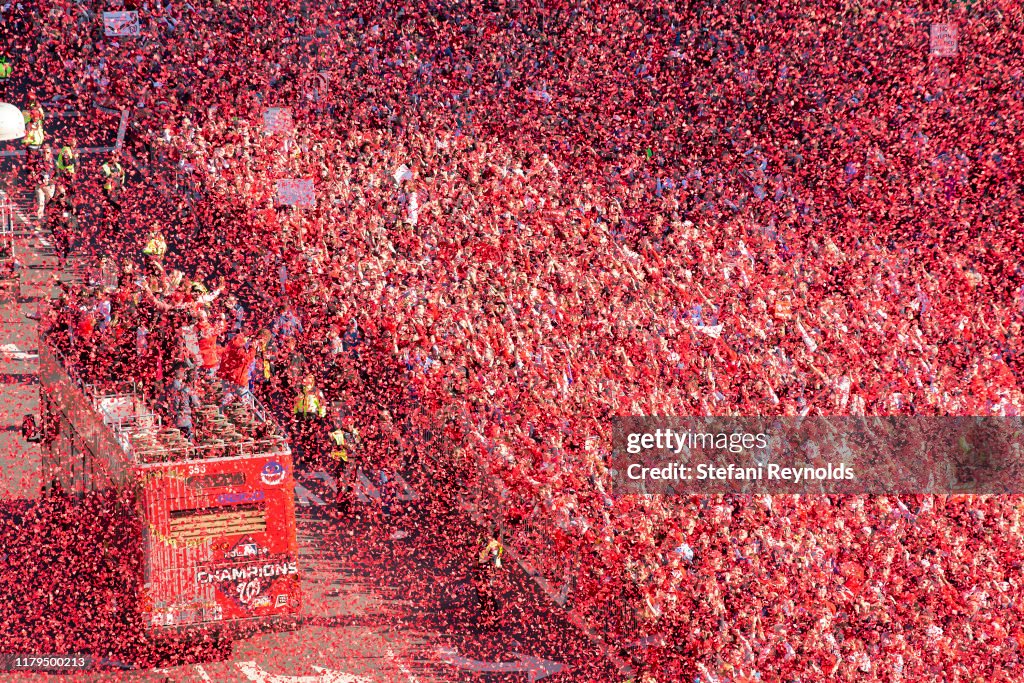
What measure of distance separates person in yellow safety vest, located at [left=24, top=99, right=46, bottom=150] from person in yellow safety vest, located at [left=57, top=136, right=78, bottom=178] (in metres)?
0.11

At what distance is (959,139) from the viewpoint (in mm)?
5832

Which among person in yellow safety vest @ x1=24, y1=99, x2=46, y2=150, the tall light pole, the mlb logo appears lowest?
the mlb logo

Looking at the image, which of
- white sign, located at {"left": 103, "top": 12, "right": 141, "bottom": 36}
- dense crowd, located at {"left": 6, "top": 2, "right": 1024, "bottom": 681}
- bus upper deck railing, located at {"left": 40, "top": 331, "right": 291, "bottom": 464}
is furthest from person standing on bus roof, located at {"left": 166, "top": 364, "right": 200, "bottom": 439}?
white sign, located at {"left": 103, "top": 12, "right": 141, "bottom": 36}

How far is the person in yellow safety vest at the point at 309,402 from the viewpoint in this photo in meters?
4.34

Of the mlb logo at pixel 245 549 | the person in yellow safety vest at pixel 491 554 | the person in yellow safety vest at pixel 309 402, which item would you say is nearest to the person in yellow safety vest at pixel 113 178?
the person in yellow safety vest at pixel 309 402

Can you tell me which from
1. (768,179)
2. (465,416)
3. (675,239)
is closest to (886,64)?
(768,179)

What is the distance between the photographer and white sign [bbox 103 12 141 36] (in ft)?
15.4

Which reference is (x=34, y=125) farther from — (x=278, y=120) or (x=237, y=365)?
(x=237, y=365)

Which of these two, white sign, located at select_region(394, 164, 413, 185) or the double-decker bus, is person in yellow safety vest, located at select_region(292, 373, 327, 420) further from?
white sign, located at select_region(394, 164, 413, 185)

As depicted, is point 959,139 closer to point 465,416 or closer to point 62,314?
point 465,416

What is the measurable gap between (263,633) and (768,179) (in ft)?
13.3

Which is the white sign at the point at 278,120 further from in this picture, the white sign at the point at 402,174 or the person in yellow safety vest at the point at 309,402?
the person in yellow safety vest at the point at 309,402

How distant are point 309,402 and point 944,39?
4.66 meters

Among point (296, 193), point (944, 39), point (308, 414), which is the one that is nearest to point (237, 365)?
point (308, 414)
